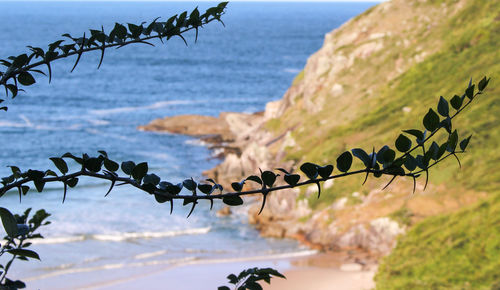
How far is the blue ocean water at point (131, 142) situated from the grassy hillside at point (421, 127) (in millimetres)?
3720

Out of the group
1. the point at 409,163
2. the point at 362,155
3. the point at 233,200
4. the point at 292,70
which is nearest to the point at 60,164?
the point at 233,200

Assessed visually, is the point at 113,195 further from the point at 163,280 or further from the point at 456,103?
the point at 456,103

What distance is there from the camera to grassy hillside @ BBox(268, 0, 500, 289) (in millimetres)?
12531

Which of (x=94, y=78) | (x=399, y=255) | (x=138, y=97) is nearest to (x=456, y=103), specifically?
(x=399, y=255)

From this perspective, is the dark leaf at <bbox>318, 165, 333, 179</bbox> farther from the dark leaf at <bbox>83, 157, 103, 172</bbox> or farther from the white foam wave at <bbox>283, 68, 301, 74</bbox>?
the white foam wave at <bbox>283, 68, 301, 74</bbox>

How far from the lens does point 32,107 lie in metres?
46.7

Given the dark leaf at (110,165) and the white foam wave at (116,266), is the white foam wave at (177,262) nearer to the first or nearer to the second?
the white foam wave at (116,266)

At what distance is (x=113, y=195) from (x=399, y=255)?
1415cm

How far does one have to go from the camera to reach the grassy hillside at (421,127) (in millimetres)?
12531

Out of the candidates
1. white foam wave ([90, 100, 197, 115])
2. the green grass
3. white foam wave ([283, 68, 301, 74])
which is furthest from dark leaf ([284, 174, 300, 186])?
white foam wave ([283, 68, 301, 74])

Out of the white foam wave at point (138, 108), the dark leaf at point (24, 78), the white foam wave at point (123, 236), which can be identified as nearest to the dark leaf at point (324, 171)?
the dark leaf at point (24, 78)

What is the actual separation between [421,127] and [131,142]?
22.9m

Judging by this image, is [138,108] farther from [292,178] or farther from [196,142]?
[292,178]

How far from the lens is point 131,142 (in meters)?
37.4
